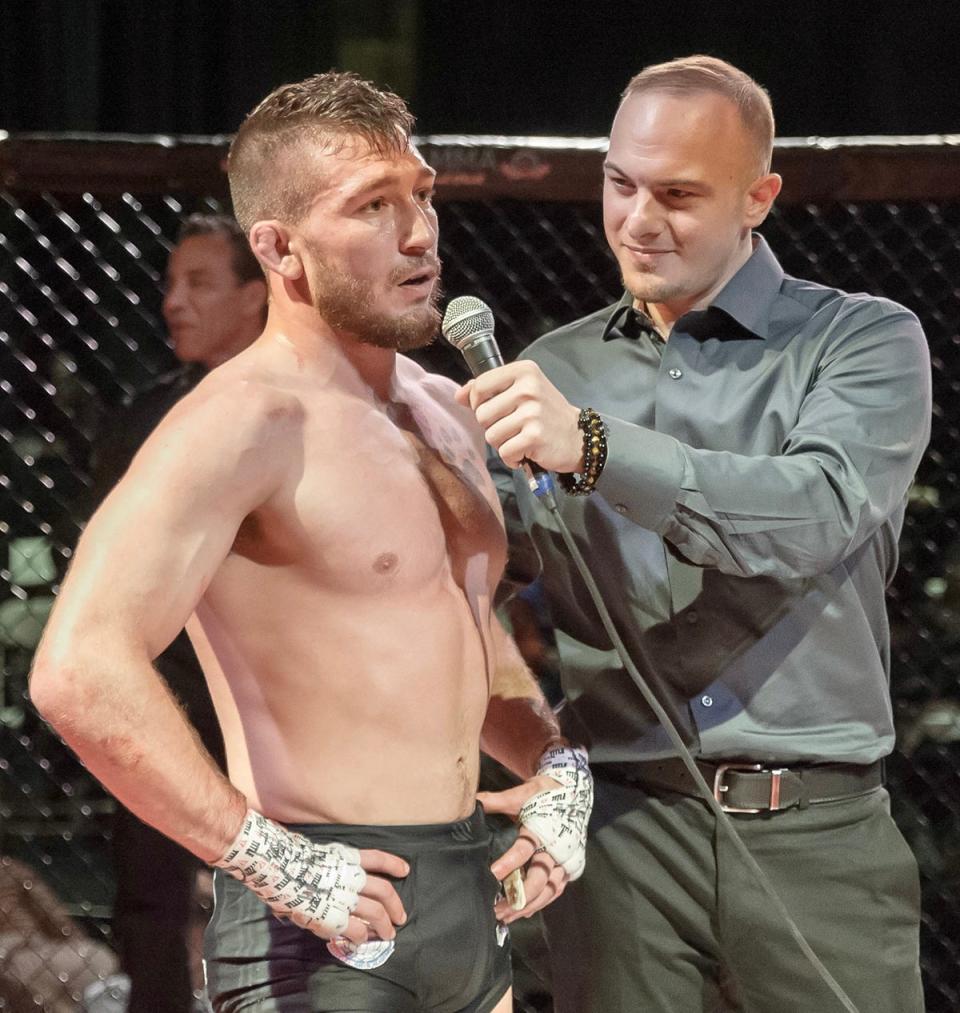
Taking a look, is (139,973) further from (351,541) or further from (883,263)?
(883,263)

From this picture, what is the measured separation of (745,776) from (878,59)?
7.91ft

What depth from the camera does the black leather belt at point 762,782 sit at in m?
1.52

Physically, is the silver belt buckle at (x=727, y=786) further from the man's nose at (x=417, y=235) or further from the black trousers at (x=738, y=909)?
the man's nose at (x=417, y=235)

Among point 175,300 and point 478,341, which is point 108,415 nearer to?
point 175,300

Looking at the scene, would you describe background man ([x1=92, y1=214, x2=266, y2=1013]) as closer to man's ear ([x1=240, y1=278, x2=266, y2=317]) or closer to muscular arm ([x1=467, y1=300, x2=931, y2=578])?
man's ear ([x1=240, y1=278, x2=266, y2=317])

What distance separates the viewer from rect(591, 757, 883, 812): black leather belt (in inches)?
59.9

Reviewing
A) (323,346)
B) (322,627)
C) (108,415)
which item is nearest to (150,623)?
(322,627)

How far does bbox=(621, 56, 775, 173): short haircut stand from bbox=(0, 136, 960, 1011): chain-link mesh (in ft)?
2.50

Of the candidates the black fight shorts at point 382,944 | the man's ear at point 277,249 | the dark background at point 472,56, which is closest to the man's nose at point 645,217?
the man's ear at point 277,249

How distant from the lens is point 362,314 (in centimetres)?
138

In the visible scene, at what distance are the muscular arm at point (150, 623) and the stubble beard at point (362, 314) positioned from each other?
0.20m

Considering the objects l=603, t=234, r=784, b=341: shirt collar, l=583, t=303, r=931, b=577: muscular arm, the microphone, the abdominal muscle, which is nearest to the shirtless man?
the abdominal muscle

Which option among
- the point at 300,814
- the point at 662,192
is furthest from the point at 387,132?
the point at 300,814

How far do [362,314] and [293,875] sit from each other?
528mm
